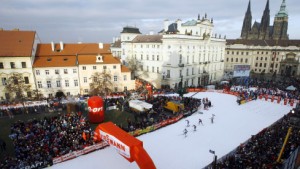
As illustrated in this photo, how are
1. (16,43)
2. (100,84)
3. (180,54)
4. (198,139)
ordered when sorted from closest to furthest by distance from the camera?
(198,139) → (16,43) → (100,84) → (180,54)

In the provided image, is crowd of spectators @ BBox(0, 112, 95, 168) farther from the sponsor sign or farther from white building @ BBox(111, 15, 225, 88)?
white building @ BBox(111, 15, 225, 88)

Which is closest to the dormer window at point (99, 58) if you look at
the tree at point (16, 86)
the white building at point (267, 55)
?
the tree at point (16, 86)

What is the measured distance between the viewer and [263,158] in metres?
14.9

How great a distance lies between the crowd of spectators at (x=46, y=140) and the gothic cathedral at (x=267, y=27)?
9457cm

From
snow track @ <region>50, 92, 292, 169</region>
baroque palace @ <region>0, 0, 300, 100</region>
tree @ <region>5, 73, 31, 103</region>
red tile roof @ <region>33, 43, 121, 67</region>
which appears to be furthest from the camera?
red tile roof @ <region>33, 43, 121, 67</region>

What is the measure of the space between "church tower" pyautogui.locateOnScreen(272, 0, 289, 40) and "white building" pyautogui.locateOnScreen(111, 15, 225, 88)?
4582 cm

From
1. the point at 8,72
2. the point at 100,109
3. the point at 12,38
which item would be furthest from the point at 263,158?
the point at 12,38

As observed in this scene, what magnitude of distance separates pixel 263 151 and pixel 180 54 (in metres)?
30.1

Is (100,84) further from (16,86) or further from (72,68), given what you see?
(16,86)

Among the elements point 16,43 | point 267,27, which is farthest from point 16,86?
point 267,27

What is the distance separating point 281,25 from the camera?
85.0m

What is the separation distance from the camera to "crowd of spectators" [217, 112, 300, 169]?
14313mm

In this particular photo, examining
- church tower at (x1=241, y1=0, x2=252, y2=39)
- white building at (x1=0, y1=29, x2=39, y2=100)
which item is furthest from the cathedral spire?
white building at (x1=0, y1=29, x2=39, y2=100)

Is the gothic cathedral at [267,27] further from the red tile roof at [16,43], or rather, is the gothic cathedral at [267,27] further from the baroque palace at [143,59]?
the red tile roof at [16,43]
